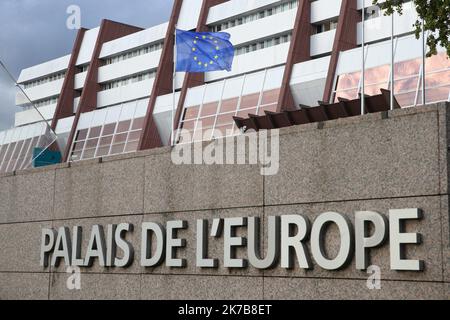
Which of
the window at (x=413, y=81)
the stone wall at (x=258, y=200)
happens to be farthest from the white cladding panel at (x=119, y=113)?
the stone wall at (x=258, y=200)

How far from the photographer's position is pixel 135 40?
61750mm

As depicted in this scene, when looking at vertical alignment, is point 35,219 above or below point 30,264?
above

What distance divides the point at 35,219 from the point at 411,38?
22476 millimetres

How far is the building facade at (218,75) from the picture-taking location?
35.1 metres

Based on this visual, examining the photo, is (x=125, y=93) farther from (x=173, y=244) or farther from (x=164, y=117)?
(x=173, y=244)

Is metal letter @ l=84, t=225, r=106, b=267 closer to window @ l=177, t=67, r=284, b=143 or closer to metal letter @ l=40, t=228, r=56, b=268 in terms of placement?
metal letter @ l=40, t=228, r=56, b=268

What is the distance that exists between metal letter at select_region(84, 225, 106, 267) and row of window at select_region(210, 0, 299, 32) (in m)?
34.8

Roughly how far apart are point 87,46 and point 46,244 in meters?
50.6

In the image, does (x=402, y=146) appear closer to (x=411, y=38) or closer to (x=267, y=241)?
(x=267, y=241)

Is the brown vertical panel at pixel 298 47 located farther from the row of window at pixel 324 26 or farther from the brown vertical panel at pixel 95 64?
the brown vertical panel at pixel 95 64

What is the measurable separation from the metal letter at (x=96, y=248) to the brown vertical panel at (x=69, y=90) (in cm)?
4905

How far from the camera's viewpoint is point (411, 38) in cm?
3547
